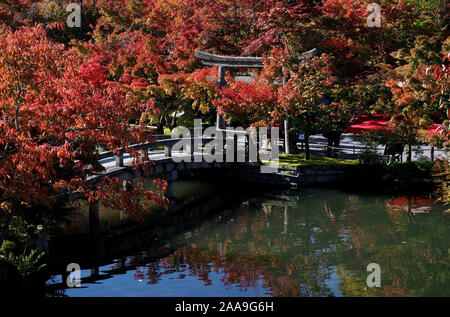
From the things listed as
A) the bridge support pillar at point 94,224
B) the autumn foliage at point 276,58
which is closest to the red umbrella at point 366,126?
the autumn foliage at point 276,58

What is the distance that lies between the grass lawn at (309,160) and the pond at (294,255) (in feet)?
9.69

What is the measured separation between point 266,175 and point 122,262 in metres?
11.0

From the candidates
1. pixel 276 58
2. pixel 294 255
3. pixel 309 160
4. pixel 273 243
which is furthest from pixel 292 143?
pixel 294 255

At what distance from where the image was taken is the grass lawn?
25.4m

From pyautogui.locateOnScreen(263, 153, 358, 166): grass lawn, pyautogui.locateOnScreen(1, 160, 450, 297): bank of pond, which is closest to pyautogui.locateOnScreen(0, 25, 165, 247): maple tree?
pyautogui.locateOnScreen(1, 160, 450, 297): bank of pond

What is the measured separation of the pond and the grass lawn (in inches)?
116

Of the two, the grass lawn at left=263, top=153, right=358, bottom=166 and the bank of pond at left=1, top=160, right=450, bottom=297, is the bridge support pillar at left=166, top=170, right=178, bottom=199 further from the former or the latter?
the grass lawn at left=263, top=153, right=358, bottom=166

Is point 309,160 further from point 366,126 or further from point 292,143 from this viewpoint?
point 366,126

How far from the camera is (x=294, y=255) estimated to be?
637 inches

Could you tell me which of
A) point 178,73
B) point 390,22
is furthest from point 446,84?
point 390,22

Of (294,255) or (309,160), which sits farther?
(309,160)

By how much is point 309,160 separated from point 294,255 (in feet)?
34.1
